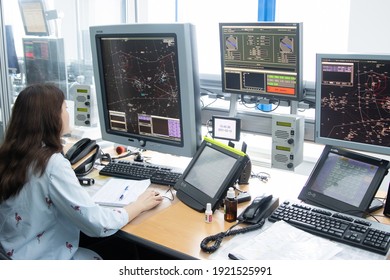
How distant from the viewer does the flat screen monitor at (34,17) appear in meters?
3.21

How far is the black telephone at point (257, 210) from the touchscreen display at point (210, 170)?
16cm

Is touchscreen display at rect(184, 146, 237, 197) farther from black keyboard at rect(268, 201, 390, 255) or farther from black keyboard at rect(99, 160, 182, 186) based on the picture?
black keyboard at rect(268, 201, 390, 255)

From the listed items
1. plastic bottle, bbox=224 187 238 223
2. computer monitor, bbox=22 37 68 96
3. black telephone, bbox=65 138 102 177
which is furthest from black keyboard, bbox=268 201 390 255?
computer monitor, bbox=22 37 68 96

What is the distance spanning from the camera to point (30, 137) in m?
1.49

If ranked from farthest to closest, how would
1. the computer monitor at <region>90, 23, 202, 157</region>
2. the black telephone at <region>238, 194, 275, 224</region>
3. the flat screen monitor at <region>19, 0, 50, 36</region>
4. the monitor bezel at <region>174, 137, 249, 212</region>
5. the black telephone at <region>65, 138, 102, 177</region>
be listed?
1. the flat screen monitor at <region>19, 0, 50, 36</region>
2. the black telephone at <region>65, 138, 102, 177</region>
3. the computer monitor at <region>90, 23, 202, 157</region>
4. the monitor bezel at <region>174, 137, 249, 212</region>
5. the black telephone at <region>238, 194, 275, 224</region>

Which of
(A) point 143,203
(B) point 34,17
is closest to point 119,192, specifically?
(A) point 143,203

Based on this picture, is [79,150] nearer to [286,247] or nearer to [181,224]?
[181,224]

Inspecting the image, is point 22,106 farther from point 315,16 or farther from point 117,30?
point 315,16

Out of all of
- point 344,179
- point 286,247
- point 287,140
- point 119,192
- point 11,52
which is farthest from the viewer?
point 11,52

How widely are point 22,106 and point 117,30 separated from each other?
0.68m

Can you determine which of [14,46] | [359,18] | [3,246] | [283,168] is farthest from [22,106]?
[359,18]

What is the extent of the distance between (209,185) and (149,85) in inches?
22.8

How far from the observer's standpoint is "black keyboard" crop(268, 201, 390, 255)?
1372 millimetres

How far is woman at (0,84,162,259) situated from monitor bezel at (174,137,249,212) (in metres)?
0.29
